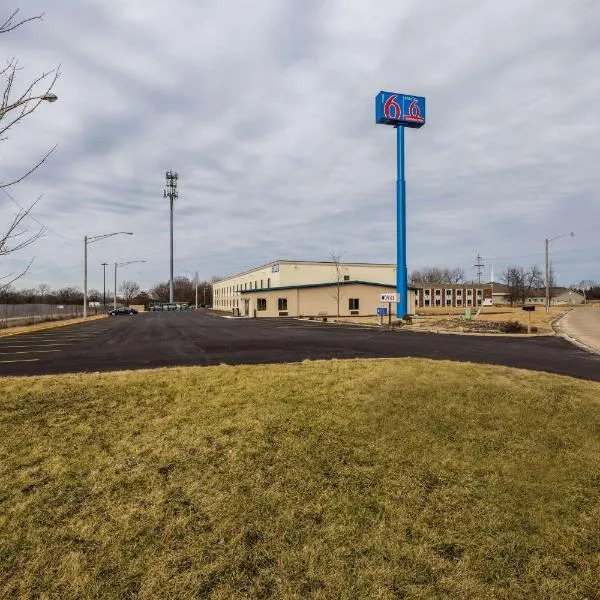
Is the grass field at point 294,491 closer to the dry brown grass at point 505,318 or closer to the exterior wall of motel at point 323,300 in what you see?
the dry brown grass at point 505,318

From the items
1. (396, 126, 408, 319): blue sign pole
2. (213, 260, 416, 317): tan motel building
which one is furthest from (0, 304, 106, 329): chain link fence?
(396, 126, 408, 319): blue sign pole

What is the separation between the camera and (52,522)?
3.71 meters

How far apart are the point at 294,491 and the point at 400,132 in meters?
38.3

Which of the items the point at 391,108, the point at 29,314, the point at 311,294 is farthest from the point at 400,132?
the point at 29,314

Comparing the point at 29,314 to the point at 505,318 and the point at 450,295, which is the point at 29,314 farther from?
the point at 450,295

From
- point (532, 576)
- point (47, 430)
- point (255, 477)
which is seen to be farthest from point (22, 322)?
point (532, 576)

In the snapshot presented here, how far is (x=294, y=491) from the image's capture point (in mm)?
4234

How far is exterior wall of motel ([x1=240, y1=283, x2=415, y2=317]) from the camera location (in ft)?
175

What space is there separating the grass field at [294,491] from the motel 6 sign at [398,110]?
35159 millimetres

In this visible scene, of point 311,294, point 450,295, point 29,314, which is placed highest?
point 450,295

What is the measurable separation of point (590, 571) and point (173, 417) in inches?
182

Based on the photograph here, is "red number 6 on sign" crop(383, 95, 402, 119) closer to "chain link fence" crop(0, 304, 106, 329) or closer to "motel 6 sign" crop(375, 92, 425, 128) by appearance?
"motel 6 sign" crop(375, 92, 425, 128)

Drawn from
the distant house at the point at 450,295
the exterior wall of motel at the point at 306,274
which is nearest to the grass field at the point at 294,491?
the exterior wall of motel at the point at 306,274

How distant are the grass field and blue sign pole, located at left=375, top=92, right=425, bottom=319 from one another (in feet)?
102
